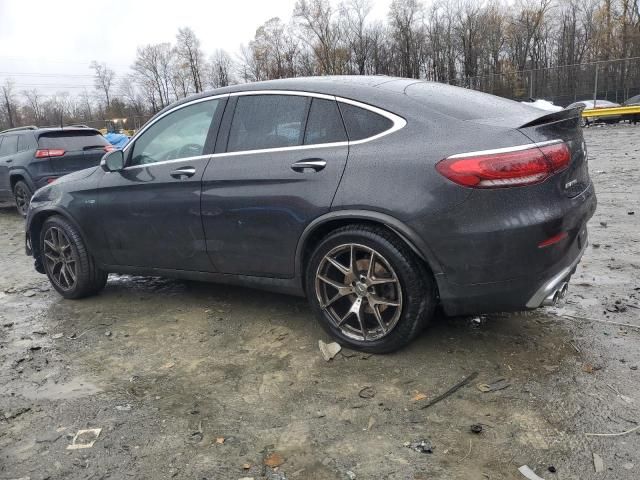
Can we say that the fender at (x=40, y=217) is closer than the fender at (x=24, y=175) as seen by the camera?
Yes

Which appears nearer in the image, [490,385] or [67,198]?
[490,385]

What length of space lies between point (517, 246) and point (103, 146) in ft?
29.5

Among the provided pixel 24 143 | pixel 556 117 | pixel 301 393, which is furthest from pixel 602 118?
pixel 301 393

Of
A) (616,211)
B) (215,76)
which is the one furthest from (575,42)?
(616,211)

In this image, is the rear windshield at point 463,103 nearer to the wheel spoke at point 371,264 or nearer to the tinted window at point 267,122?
the tinted window at point 267,122

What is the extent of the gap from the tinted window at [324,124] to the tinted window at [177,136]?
0.91 m

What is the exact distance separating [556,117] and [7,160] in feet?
33.2

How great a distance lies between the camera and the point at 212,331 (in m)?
3.99

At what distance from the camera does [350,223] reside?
3277 millimetres

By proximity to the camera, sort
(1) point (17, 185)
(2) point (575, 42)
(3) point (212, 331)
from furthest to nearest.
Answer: (2) point (575, 42), (1) point (17, 185), (3) point (212, 331)

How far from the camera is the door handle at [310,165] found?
331cm

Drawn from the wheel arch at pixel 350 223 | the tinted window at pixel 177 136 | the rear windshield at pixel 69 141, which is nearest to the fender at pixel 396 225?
the wheel arch at pixel 350 223

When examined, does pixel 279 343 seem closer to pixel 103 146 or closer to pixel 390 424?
pixel 390 424

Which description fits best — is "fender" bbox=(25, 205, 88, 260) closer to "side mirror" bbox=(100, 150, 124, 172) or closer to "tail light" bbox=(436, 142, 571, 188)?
"side mirror" bbox=(100, 150, 124, 172)
